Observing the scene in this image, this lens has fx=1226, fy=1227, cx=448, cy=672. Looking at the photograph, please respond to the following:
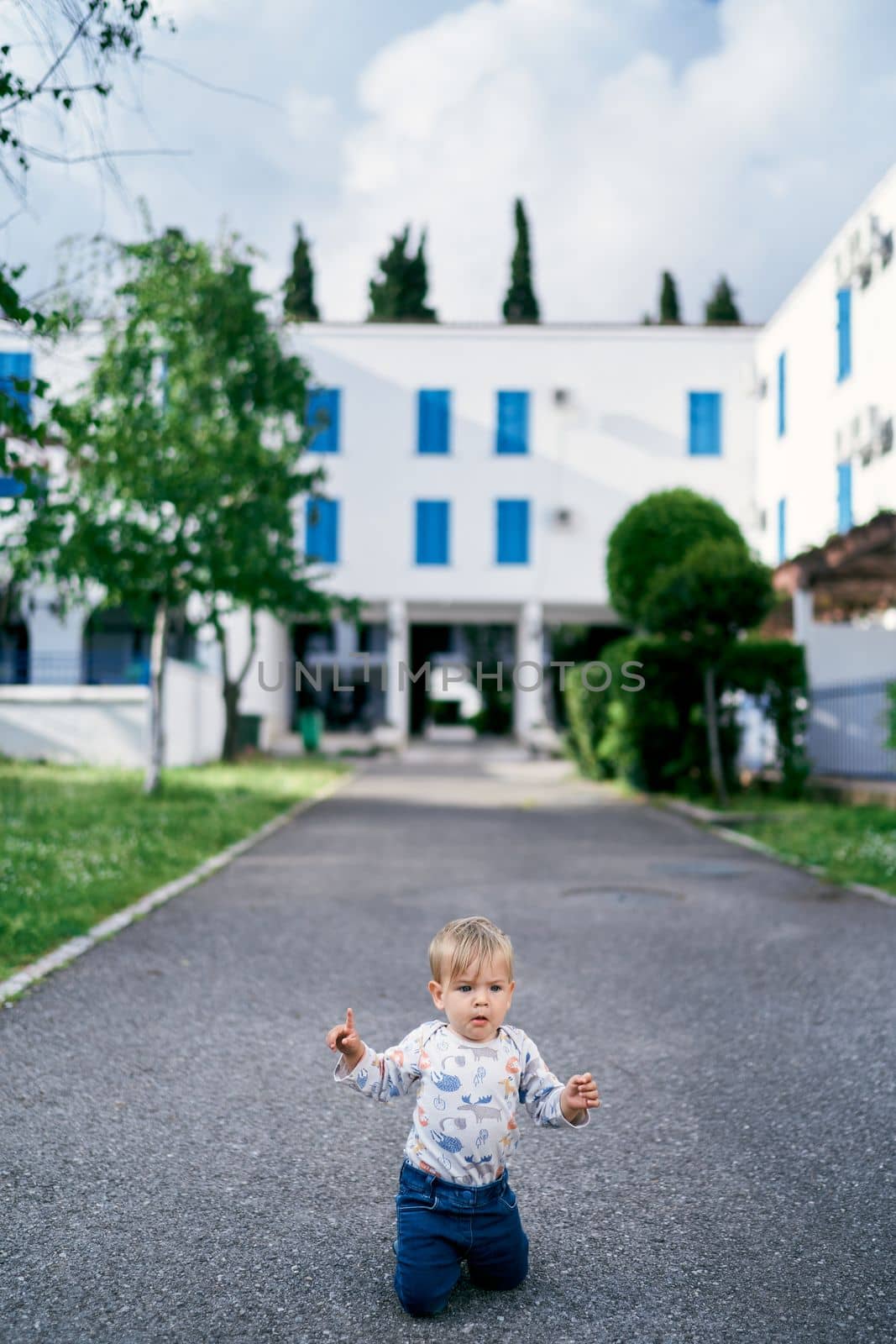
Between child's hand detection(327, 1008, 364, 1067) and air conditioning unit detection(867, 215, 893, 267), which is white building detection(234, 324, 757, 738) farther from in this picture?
child's hand detection(327, 1008, 364, 1067)

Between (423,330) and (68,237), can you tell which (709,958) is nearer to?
(68,237)

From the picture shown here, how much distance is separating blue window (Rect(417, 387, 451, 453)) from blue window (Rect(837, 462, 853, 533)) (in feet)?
43.2

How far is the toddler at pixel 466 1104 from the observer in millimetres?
2783

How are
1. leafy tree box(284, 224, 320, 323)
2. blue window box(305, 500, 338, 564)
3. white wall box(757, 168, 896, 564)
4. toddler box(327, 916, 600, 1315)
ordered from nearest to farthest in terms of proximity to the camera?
1. toddler box(327, 916, 600, 1315)
2. white wall box(757, 168, 896, 564)
3. blue window box(305, 500, 338, 564)
4. leafy tree box(284, 224, 320, 323)

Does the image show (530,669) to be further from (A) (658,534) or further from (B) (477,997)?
(B) (477,997)

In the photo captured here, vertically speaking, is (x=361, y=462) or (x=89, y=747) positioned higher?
(x=361, y=462)

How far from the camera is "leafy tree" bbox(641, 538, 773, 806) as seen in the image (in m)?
15.6

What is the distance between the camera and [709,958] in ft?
21.7

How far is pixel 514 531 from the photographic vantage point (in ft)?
110

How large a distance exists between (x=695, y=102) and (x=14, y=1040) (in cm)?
590

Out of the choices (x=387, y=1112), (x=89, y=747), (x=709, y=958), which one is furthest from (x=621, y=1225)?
(x=89, y=747)

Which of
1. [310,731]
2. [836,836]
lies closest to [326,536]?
[310,731]

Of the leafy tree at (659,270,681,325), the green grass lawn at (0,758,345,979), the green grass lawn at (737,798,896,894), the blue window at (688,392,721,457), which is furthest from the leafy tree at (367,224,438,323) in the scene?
the green grass lawn at (737,798,896,894)

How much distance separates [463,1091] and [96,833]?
842 centimetres
